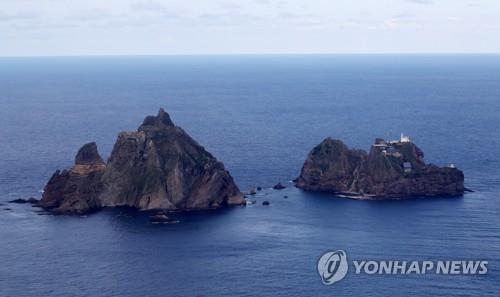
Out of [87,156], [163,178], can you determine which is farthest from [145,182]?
[87,156]

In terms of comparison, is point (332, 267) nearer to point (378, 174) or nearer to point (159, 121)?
point (378, 174)

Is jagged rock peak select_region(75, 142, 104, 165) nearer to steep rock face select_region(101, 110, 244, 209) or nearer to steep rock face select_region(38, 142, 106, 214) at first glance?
steep rock face select_region(38, 142, 106, 214)

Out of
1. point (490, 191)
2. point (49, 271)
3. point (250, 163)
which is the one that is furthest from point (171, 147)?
point (490, 191)

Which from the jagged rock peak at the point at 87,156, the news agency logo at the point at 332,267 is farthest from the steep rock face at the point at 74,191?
the news agency logo at the point at 332,267

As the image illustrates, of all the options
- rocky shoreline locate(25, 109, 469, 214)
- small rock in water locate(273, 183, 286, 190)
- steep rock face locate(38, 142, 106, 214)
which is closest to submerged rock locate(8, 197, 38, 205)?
rocky shoreline locate(25, 109, 469, 214)

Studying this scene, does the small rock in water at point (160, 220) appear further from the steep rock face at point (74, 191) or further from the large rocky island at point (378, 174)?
the large rocky island at point (378, 174)

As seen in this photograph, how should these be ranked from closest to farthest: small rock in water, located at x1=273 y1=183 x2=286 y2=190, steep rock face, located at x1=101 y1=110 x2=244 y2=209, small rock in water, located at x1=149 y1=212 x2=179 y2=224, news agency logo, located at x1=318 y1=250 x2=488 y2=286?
news agency logo, located at x1=318 y1=250 x2=488 y2=286, small rock in water, located at x1=149 y1=212 x2=179 y2=224, steep rock face, located at x1=101 y1=110 x2=244 y2=209, small rock in water, located at x1=273 y1=183 x2=286 y2=190

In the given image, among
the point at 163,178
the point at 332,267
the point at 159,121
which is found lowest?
the point at 332,267
